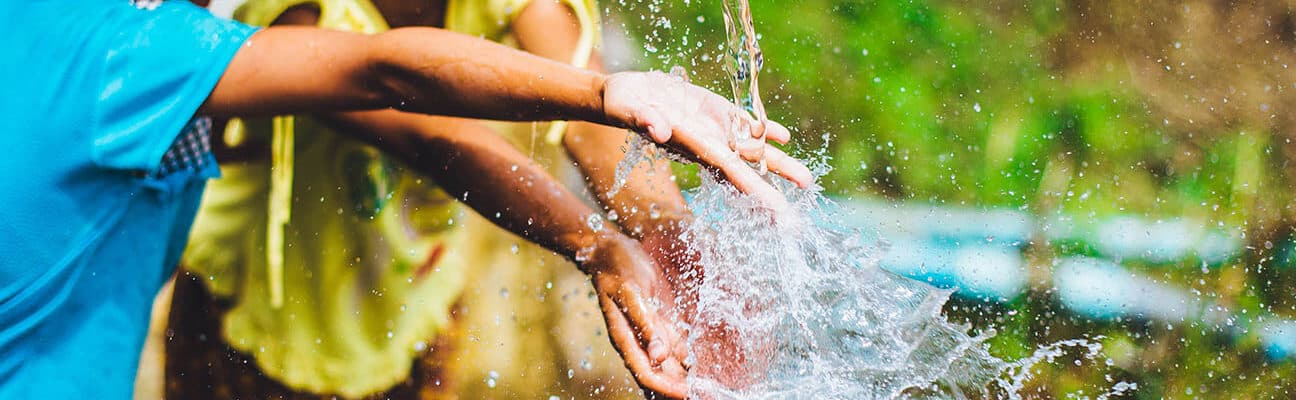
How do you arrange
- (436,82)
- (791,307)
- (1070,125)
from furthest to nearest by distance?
(1070,125), (791,307), (436,82)

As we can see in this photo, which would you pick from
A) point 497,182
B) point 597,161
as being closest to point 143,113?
point 497,182

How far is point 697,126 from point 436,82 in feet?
1.11

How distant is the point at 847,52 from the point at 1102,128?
0.43 m

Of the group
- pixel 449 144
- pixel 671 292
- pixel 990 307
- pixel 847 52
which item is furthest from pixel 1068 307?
pixel 449 144

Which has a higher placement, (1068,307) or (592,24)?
(1068,307)

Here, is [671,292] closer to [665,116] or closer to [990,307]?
[665,116]

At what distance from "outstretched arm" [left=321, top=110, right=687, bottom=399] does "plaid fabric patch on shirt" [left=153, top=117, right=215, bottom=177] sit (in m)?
0.17

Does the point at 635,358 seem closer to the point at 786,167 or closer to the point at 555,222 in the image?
the point at 555,222

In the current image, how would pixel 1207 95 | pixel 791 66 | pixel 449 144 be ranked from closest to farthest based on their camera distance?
pixel 449 144
pixel 791 66
pixel 1207 95

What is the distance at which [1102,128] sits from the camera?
64.5 inches

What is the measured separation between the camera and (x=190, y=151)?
1.30 metres

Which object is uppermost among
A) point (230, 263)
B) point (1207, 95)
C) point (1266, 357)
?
point (1207, 95)

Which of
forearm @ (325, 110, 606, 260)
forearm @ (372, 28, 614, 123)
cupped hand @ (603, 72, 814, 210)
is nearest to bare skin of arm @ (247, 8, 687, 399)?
forearm @ (325, 110, 606, 260)

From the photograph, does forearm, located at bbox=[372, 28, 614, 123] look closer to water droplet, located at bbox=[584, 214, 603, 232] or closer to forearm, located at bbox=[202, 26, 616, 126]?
forearm, located at bbox=[202, 26, 616, 126]
